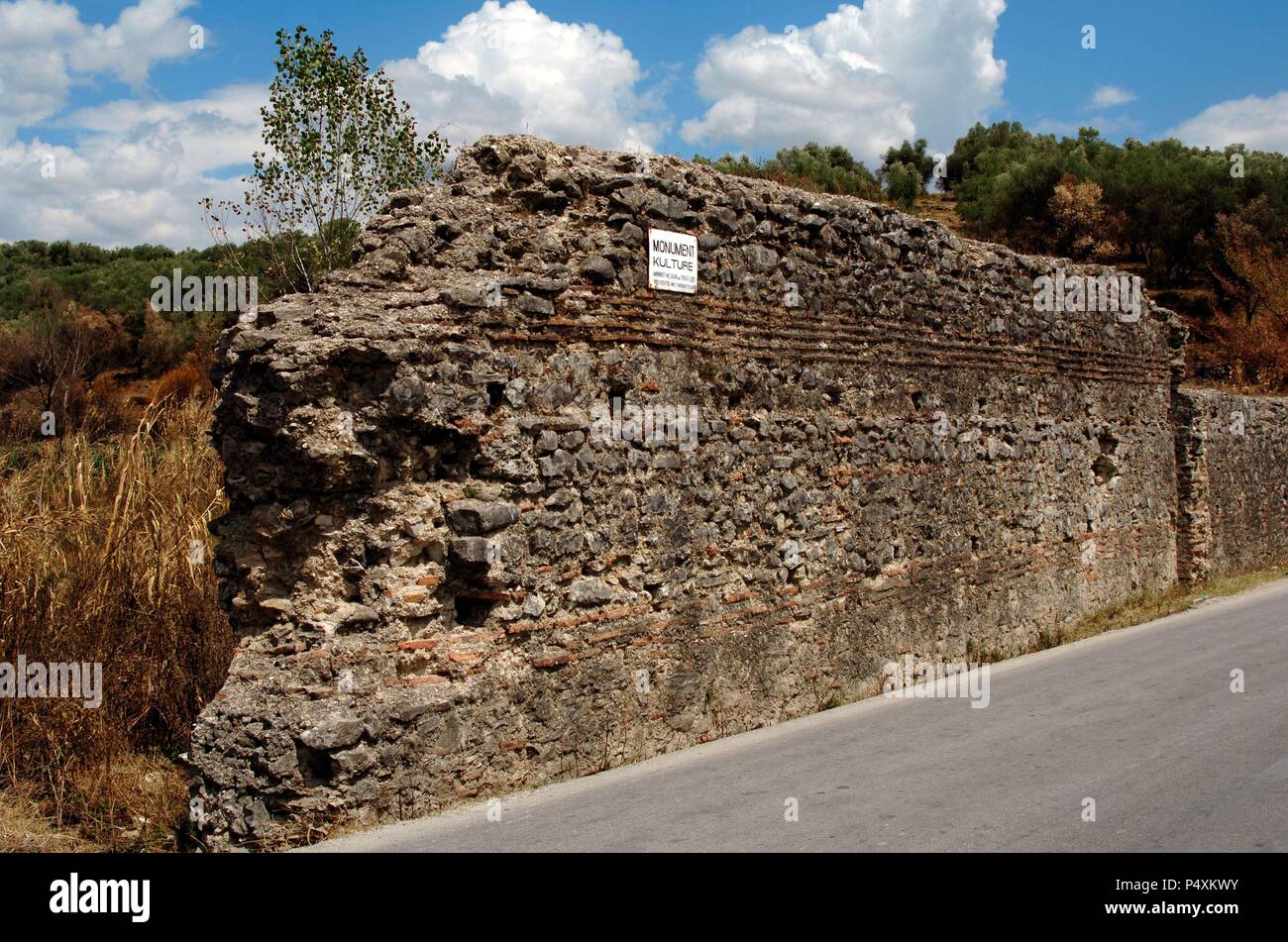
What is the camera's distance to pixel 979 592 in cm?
1031

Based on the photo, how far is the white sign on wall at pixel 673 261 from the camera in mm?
7258

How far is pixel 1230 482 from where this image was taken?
15484 millimetres

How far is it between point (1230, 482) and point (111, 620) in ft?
48.3

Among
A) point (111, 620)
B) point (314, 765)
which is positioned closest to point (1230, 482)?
point (314, 765)

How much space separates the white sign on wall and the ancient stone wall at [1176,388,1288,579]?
977 centimetres

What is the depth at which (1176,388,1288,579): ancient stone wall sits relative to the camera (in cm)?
1439

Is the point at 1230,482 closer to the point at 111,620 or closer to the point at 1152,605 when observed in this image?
the point at 1152,605
